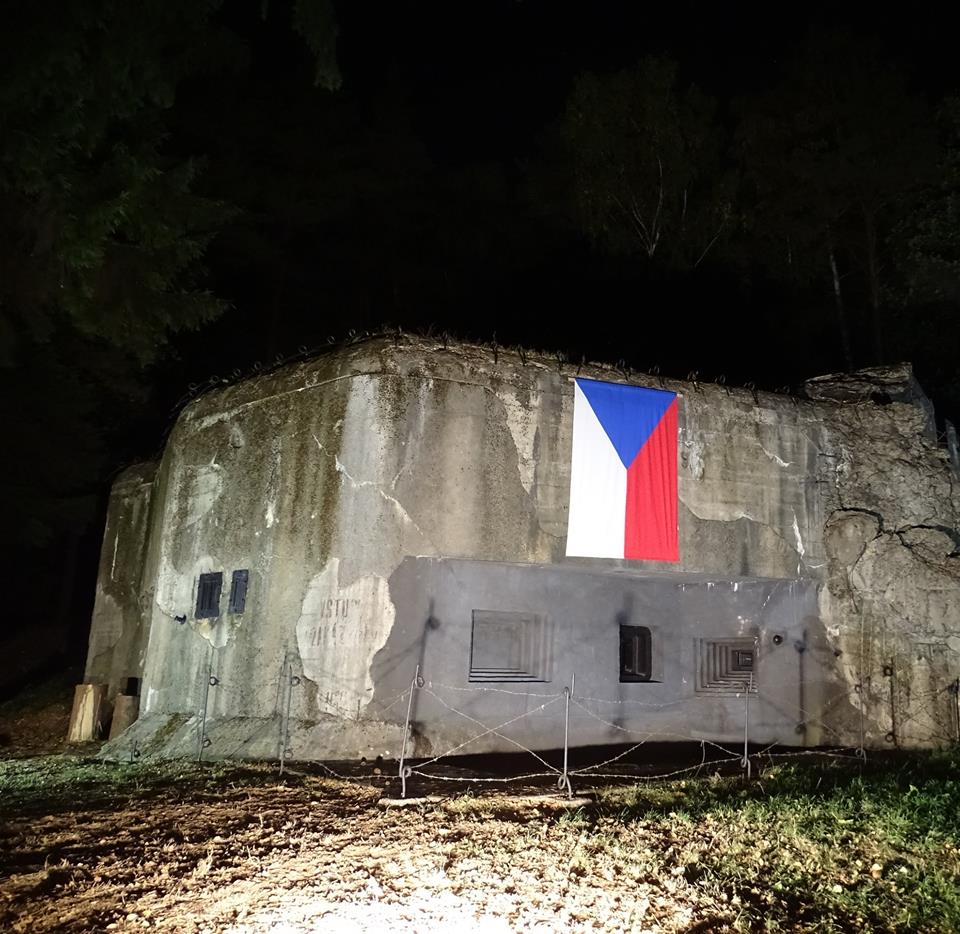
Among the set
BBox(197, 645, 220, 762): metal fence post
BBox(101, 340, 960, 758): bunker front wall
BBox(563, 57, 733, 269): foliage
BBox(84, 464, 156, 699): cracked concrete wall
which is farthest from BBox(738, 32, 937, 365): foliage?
BBox(197, 645, 220, 762): metal fence post

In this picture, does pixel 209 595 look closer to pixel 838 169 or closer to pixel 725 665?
pixel 725 665

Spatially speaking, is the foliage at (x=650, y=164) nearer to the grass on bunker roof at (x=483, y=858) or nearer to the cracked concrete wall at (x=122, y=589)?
the cracked concrete wall at (x=122, y=589)

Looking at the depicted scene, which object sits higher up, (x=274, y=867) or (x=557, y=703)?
(x=557, y=703)

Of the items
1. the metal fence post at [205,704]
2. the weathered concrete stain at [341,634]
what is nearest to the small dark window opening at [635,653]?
the weathered concrete stain at [341,634]

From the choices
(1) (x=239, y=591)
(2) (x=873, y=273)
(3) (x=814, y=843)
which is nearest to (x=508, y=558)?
(1) (x=239, y=591)

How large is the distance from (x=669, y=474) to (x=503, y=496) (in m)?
2.15

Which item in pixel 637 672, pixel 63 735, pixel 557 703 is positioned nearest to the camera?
pixel 557 703

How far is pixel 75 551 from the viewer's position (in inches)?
853

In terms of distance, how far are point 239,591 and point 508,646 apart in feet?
10.5

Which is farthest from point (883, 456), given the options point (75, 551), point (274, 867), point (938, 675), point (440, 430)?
point (75, 551)

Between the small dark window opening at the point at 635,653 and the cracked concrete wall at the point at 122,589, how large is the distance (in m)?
6.39

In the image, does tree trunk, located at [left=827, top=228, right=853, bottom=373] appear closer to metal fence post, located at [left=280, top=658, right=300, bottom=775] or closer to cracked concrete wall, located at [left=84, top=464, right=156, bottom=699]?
cracked concrete wall, located at [left=84, top=464, right=156, bottom=699]

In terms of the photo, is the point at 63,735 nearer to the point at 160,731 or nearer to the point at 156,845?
the point at 160,731

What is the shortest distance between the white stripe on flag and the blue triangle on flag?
86 mm
